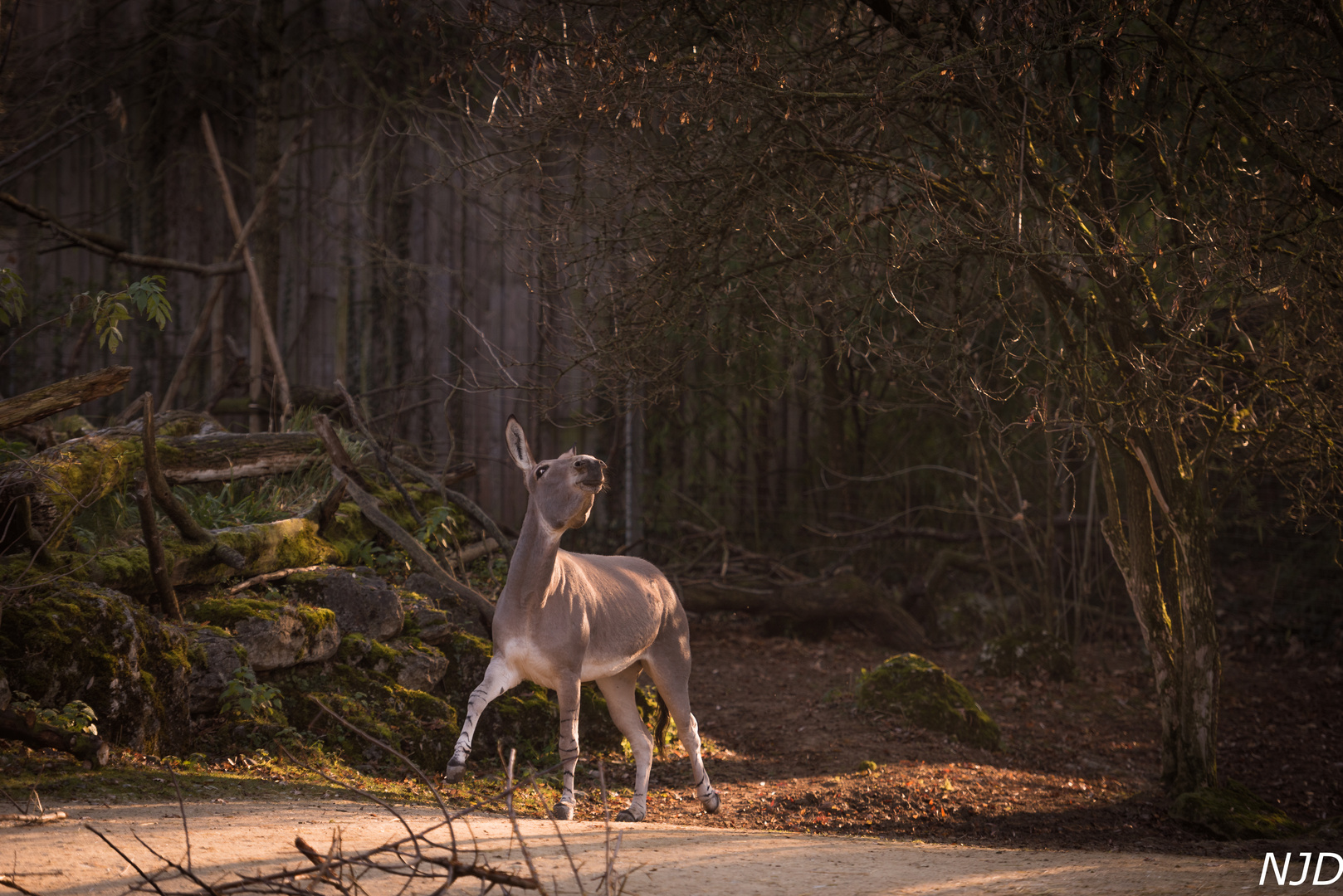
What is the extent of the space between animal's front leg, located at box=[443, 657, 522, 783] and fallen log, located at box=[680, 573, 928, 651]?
5399 millimetres

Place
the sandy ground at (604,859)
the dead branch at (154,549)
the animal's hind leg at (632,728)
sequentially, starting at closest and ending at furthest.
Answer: the sandy ground at (604,859) < the dead branch at (154,549) < the animal's hind leg at (632,728)

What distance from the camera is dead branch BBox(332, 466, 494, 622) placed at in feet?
24.1

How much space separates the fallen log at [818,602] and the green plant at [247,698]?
208 inches

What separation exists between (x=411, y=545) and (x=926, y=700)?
389cm

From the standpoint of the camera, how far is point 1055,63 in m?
6.81

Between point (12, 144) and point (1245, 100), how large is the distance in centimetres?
1000

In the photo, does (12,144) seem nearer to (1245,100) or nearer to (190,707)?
(190,707)

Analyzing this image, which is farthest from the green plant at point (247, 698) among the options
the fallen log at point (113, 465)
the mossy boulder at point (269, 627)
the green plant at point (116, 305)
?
the green plant at point (116, 305)

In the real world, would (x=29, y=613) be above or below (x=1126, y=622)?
above

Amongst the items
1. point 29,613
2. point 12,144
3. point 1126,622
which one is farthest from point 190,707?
point 1126,622

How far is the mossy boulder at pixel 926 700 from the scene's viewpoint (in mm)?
7887

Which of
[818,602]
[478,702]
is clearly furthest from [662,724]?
[818,602]

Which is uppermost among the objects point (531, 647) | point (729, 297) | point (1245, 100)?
point (1245, 100)

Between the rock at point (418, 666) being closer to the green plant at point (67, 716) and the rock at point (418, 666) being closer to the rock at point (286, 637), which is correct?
the rock at point (286, 637)
